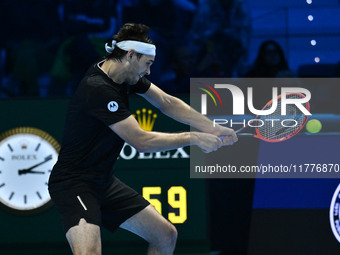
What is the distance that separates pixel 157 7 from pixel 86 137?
3886 millimetres

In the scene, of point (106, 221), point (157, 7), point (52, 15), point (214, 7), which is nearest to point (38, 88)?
point (52, 15)

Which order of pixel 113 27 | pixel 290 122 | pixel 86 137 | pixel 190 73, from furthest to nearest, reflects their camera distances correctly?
pixel 113 27 → pixel 190 73 → pixel 290 122 → pixel 86 137

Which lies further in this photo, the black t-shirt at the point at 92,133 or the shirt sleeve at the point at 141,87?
the shirt sleeve at the point at 141,87

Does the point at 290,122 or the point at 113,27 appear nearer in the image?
the point at 290,122

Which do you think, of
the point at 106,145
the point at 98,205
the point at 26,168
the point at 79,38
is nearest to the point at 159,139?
the point at 106,145

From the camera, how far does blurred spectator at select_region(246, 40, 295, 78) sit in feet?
25.1

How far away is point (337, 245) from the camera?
6594mm

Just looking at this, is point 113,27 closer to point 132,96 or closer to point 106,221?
point 132,96

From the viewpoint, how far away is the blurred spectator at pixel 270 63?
7.66 meters

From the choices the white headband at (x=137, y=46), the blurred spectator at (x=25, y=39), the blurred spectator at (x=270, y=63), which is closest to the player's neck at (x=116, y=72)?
the white headband at (x=137, y=46)

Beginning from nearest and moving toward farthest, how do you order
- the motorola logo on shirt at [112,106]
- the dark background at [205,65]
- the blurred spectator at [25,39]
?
the motorola logo on shirt at [112,106] → the dark background at [205,65] → the blurred spectator at [25,39]

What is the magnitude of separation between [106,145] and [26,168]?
6.33 feet

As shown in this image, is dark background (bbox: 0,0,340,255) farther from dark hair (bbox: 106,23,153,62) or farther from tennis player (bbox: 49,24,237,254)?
dark hair (bbox: 106,23,153,62)

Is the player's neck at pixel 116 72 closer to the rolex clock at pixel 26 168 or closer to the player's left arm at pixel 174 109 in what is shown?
the player's left arm at pixel 174 109
